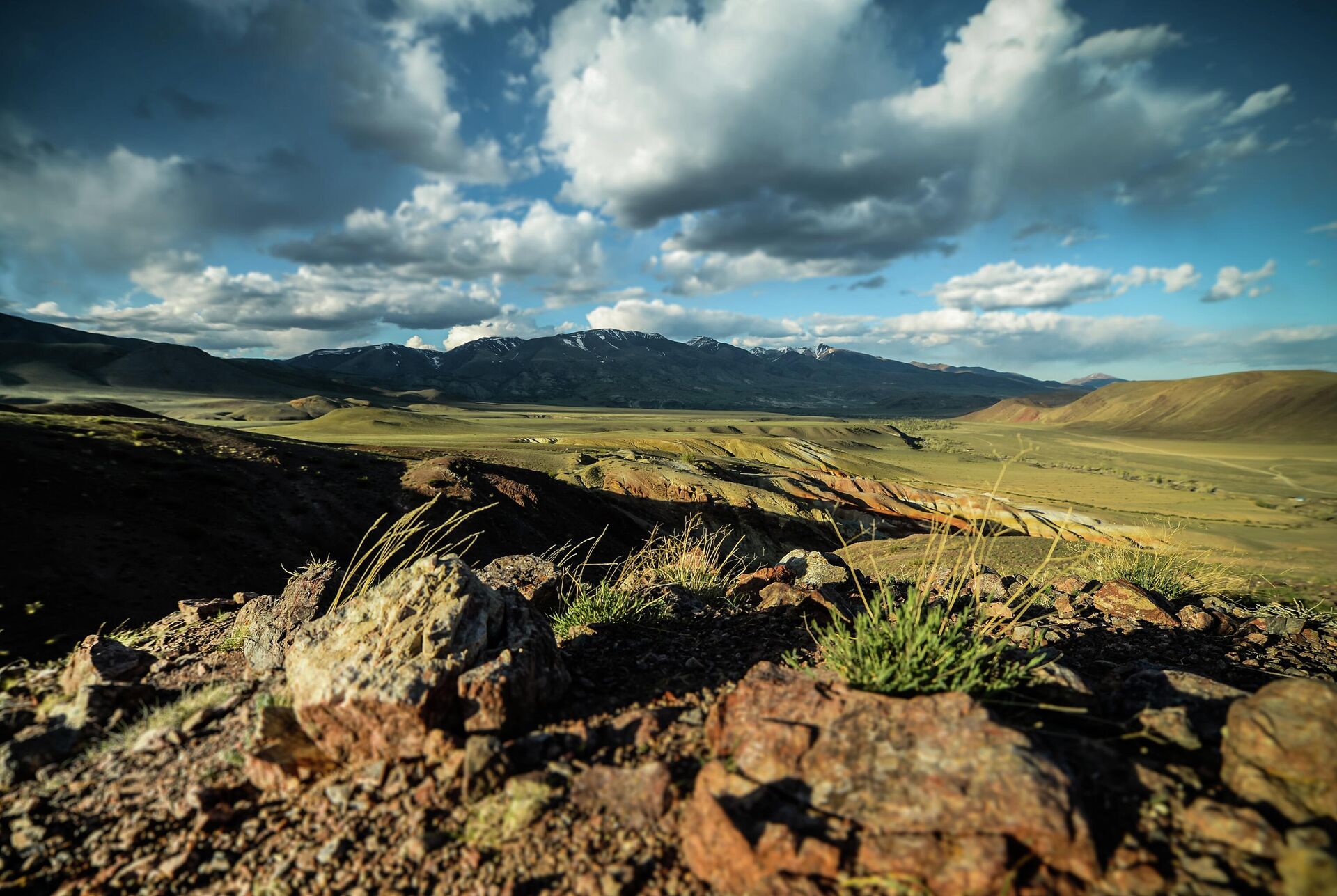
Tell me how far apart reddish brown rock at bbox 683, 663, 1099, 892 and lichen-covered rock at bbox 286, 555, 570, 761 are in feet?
3.86

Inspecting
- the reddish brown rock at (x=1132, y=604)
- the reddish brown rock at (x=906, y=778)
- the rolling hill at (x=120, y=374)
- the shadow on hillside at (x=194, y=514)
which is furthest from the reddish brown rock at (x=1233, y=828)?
the rolling hill at (x=120, y=374)

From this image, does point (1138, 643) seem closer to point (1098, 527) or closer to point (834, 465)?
point (1098, 527)

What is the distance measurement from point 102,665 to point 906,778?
18.4ft

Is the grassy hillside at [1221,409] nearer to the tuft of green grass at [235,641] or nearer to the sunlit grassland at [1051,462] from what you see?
the sunlit grassland at [1051,462]

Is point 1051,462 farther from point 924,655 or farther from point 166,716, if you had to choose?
point 166,716

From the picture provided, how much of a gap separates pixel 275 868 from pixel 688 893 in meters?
1.80

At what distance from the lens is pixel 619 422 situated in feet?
419

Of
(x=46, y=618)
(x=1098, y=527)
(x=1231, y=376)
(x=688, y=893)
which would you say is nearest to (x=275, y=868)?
(x=688, y=893)

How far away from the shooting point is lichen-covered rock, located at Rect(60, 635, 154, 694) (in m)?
4.12

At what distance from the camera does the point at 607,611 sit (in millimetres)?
4914

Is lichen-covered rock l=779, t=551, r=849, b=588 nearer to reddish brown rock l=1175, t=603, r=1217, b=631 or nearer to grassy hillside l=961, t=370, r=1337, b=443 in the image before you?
reddish brown rock l=1175, t=603, r=1217, b=631

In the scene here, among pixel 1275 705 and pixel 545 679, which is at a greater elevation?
pixel 1275 705

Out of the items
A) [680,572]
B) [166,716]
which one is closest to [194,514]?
[166,716]

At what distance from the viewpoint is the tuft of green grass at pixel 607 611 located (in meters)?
4.85
